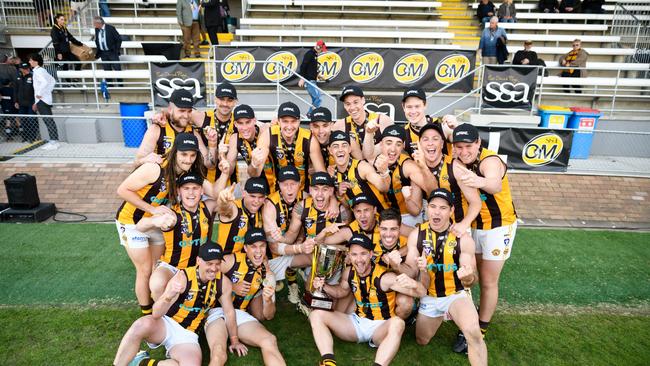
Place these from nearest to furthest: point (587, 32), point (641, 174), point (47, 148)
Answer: point (641, 174) → point (47, 148) → point (587, 32)

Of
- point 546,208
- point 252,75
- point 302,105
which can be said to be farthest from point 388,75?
point 546,208

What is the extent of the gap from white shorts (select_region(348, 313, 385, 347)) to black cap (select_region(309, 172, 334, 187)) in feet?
4.50

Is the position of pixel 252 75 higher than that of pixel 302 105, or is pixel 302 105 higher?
pixel 252 75

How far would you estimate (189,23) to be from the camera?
13008 mm

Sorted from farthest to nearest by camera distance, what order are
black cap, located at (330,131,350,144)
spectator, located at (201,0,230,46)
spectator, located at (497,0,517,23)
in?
1. spectator, located at (497,0,517,23)
2. spectator, located at (201,0,230,46)
3. black cap, located at (330,131,350,144)

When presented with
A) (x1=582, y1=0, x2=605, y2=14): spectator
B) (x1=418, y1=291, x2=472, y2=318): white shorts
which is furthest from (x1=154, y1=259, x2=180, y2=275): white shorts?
(x1=582, y1=0, x2=605, y2=14): spectator

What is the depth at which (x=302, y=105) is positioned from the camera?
11.4 metres

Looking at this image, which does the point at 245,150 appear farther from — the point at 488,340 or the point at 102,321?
the point at 488,340

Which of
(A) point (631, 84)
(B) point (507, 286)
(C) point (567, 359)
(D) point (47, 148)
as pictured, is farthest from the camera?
(A) point (631, 84)

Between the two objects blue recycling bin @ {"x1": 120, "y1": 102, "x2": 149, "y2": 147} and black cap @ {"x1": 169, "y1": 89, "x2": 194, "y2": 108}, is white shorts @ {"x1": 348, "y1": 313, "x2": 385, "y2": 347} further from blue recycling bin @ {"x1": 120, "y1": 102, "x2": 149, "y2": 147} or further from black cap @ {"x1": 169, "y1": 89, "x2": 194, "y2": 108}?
blue recycling bin @ {"x1": 120, "y1": 102, "x2": 149, "y2": 147}

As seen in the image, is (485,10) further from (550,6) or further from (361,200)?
(361,200)

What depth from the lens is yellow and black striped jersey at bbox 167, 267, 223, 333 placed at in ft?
13.5

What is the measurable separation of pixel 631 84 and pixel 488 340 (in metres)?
11.3

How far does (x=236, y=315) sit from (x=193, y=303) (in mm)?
503
